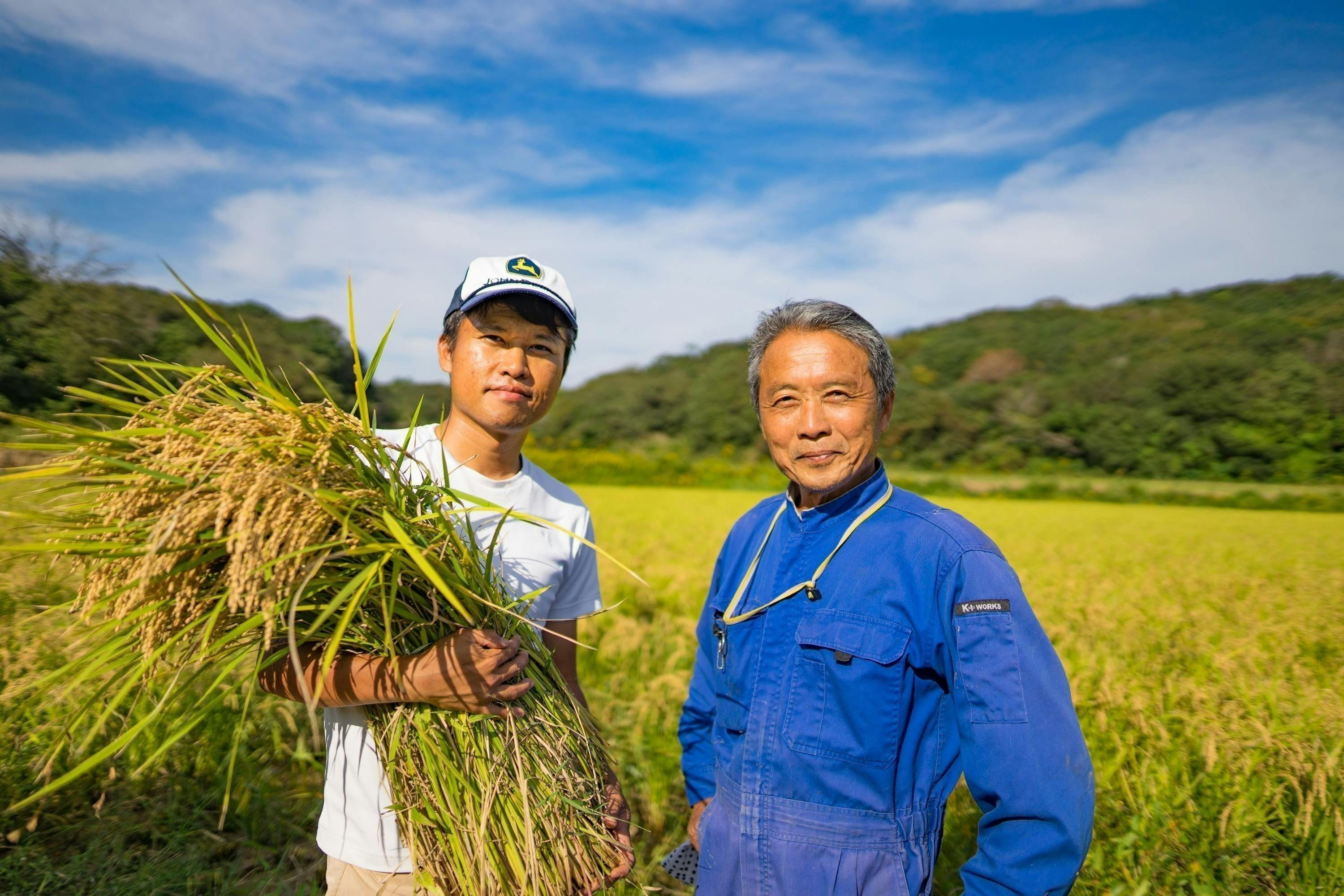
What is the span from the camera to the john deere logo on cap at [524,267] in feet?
6.29

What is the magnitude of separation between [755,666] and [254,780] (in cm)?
306

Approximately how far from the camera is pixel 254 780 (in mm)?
3428

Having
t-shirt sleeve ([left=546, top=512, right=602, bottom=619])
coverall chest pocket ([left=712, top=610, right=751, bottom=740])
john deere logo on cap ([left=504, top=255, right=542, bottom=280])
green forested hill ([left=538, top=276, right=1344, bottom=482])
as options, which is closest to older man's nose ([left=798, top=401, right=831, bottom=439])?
coverall chest pocket ([left=712, top=610, right=751, bottom=740])

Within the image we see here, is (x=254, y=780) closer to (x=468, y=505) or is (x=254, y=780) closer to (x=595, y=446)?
(x=468, y=505)

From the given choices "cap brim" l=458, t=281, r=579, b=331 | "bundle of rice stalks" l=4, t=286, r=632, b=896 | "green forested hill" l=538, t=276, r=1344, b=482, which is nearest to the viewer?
"bundle of rice stalks" l=4, t=286, r=632, b=896

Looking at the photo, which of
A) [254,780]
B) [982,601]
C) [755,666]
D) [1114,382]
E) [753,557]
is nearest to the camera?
[982,601]

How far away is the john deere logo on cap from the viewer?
6.29 ft

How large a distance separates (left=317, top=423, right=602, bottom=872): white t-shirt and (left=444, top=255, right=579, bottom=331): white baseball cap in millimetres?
408

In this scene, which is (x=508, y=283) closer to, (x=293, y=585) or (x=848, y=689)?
(x=293, y=585)

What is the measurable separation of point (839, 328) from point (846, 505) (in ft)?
1.45

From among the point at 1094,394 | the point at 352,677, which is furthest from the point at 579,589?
the point at 1094,394

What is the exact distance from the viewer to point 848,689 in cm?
155

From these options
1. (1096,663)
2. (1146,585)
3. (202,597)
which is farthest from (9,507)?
(1146,585)

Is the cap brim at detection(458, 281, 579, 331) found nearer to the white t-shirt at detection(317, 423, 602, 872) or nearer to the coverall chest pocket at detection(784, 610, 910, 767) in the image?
the white t-shirt at detection(317, 423, 602, 872)
